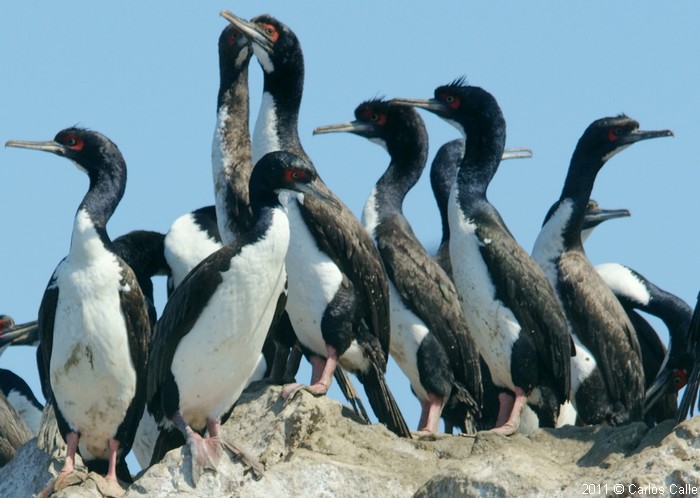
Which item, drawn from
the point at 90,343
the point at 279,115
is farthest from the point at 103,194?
the point at 279,115

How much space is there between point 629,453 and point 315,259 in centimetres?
295

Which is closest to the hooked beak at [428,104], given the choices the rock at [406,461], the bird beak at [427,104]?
the bird beak at [427,104]

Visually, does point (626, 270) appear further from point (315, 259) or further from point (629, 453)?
point (629, 453)

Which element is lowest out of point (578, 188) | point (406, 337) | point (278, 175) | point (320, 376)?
point (320, 376)

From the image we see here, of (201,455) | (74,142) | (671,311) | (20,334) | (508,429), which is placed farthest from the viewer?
(20,334)

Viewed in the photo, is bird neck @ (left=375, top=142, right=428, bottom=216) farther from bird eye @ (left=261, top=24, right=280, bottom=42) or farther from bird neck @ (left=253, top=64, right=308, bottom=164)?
bird eye @ (left=261, top=24, right=280, bottom=42)

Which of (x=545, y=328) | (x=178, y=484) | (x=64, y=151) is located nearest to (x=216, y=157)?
(x=64, y=151)

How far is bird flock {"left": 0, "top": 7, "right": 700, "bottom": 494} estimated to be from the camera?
12.4 meters

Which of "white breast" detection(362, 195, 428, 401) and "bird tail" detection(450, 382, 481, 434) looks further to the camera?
"bird tail" detection(450, 382, 481, 434)

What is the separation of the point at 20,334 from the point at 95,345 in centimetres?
701

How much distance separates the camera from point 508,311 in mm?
14094

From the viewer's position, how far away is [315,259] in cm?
1357

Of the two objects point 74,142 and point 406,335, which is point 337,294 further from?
point 74,142

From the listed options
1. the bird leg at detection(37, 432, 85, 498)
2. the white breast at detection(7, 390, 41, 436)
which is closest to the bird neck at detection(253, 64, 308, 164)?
the bird leg at detection(37, 432, 85, 498)
